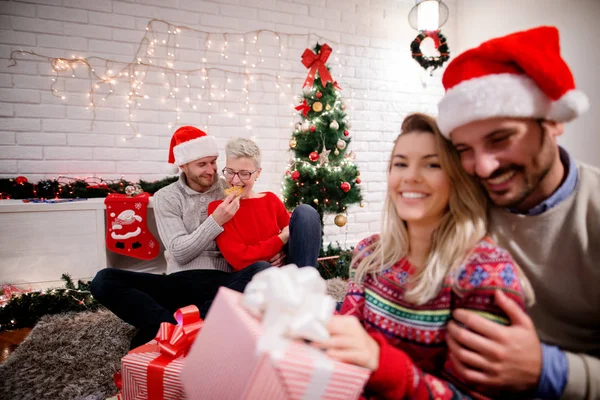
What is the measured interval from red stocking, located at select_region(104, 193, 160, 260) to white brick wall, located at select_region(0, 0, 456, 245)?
2.14 ft

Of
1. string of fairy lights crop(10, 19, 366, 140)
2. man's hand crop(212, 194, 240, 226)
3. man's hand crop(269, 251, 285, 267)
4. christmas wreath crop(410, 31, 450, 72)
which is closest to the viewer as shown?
man's hand crop(212, 194, 240, 226)

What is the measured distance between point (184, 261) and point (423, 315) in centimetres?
146

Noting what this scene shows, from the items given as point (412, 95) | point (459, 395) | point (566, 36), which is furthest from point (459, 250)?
point (412, 95)

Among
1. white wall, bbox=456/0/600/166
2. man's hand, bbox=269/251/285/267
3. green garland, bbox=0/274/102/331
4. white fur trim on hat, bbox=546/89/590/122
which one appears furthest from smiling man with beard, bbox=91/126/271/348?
white wall, bbox=456/0/600/166

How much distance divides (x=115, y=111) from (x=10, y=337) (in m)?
1.90

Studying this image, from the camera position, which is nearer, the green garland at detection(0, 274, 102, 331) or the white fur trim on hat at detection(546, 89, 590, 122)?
the white fur trim on hat at detection(546, 89, 590, 122)

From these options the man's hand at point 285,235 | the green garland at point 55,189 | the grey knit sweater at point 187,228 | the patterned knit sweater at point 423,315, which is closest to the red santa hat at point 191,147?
the grey knit sweater at point 187,228

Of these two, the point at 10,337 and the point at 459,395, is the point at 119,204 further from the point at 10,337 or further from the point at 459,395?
the point at 459,395

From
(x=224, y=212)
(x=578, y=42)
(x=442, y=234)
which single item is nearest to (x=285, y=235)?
(x=224, y=212)

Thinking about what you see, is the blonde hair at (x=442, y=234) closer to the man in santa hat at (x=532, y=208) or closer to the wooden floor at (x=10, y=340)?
the man in santa hat at (x=532, y=208)

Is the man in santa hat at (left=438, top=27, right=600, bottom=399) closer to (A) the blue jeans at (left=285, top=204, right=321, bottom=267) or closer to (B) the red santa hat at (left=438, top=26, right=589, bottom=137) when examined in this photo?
(B) the red santa hat at (left=438, top=26, right=589, bottom=137)

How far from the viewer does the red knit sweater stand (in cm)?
191

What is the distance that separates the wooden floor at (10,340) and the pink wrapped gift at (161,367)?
1.15m

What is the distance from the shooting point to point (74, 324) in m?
2.14
